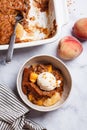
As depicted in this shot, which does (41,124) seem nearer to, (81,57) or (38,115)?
(38,115)

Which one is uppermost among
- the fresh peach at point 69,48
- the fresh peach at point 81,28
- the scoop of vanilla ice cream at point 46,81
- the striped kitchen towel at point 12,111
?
the fresh peach at point 81,28

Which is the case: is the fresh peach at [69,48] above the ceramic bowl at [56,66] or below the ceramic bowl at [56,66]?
above

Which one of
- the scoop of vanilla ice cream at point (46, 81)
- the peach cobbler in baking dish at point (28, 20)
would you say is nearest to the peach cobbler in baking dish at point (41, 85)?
the scoop of vanilla ice cream at point (46, 81)

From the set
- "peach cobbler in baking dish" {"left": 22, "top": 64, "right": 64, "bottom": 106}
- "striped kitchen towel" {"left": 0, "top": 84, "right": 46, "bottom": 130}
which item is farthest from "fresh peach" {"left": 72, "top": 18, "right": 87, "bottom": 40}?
"striped kitchen towel" {"left": 0, "top": 84, "right": 46, "bottom": 130}

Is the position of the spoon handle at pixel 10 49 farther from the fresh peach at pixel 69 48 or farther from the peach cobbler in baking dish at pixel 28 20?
the fresh peach at pixel 69 48

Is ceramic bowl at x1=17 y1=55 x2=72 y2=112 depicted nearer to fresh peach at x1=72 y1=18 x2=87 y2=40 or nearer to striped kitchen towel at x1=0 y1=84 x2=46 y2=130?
striped kitchen towel at x1=0 y1=84 x2=46 y2=130

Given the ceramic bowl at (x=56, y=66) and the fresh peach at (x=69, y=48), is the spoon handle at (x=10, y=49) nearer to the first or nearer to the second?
the ceramic bowl at (x=56, y=66)
